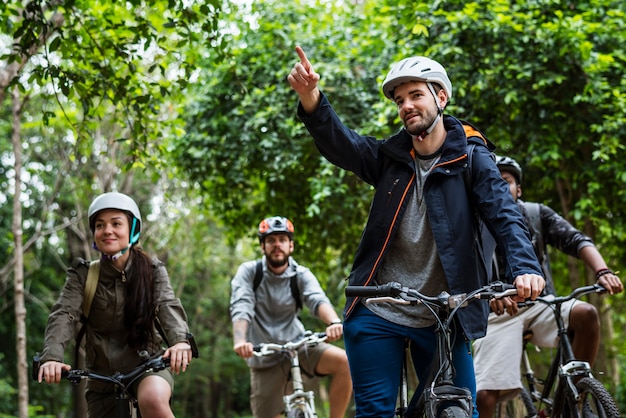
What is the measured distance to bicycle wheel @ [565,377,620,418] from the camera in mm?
4531

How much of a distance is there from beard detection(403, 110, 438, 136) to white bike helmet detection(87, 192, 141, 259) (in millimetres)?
2078

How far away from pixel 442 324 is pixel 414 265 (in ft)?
1.39

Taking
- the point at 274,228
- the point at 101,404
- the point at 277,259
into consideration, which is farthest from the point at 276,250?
the point at 101,404

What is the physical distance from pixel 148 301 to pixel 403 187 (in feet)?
6.76

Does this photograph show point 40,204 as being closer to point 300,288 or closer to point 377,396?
point 300,288

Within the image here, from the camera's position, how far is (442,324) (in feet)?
11.6

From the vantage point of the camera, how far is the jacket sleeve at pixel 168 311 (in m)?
4.84

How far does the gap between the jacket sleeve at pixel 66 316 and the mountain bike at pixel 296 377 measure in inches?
71.3

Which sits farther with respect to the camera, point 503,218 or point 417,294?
point 503,218

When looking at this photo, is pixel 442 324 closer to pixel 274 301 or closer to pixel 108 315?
pixel 108 315

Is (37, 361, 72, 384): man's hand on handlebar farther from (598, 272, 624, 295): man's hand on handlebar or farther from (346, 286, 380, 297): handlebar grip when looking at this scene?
(598, 272, 624, 295): man's hand on handlebar

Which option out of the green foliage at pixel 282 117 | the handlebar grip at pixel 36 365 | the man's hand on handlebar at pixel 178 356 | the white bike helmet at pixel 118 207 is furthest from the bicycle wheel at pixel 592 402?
the green foliage at pixel 282 117

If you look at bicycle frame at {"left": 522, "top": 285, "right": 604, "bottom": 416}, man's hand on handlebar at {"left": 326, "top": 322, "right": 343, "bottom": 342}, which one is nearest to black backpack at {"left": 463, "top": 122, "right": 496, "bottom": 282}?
bicycle frame at {"left": 522, "top": 285, "right": 604, "bottom": 416}

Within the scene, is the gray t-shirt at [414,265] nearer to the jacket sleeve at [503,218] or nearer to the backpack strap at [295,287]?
the jacket sleeve at [503,218]
